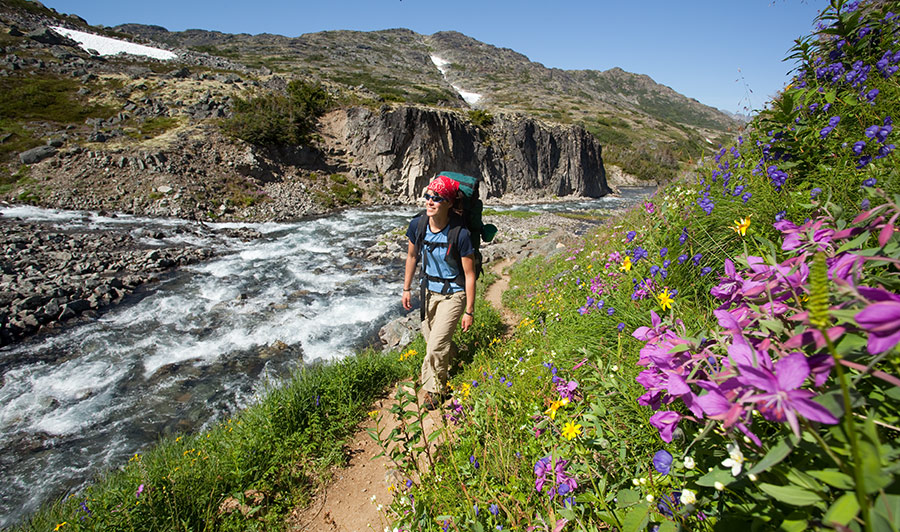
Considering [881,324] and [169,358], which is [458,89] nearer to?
[169,358]

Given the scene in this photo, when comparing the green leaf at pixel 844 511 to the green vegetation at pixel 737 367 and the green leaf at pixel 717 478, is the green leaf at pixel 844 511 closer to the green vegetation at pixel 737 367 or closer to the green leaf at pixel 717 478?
the green vegetation at pixel 737 367

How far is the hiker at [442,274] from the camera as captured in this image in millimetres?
4023

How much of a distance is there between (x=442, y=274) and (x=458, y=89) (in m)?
133

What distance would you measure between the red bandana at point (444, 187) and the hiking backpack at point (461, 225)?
133 mm

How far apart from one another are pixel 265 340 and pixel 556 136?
155 ft

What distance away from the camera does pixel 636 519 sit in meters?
1.09

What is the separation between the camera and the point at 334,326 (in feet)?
27.7

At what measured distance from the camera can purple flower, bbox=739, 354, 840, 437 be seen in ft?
1.81

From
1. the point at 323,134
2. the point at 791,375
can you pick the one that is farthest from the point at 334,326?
the point at 323,134

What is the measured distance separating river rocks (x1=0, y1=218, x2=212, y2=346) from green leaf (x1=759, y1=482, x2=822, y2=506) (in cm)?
1139

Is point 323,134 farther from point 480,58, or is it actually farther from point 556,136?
point 480,58

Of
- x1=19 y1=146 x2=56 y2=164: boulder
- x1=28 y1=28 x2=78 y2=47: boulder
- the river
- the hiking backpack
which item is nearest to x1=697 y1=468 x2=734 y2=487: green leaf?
the hiking backpack

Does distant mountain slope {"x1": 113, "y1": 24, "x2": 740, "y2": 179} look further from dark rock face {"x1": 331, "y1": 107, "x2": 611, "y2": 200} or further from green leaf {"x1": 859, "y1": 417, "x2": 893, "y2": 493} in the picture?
green leaf {"x1": 859, "y1": 417, "x2": 893, "y2": 493}

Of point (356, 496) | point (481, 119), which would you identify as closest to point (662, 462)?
point (356, 496)
